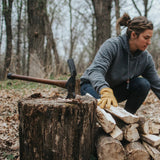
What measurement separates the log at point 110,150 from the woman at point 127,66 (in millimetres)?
647

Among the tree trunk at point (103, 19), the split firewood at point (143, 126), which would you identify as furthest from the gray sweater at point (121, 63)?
the tree trunk at point (103, 19)

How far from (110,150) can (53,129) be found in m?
0.58

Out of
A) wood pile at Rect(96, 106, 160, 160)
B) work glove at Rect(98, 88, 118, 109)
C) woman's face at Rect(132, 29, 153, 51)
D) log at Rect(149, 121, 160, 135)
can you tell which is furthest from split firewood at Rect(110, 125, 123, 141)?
woman's face at Rect(132, 29, 153, 51)

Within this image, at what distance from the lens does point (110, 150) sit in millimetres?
1620

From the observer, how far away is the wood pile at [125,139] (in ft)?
5.33

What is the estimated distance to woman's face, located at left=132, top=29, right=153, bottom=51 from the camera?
2.35 meters

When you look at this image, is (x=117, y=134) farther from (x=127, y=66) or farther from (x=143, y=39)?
(x=143, y=39)

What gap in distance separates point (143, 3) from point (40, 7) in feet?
24.3

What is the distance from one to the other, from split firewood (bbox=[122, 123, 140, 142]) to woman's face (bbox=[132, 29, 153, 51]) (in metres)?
1.17

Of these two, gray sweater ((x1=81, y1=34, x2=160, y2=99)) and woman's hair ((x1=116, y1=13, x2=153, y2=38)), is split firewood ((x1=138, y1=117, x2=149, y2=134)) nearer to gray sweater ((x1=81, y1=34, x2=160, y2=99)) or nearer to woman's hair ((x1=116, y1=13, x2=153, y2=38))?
gray sweater ((x1=81, y1=34, x2=160, y2=99))

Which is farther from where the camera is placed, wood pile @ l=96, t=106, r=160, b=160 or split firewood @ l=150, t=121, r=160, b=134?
split firewood @ l=150, t=121, r=160, b=134

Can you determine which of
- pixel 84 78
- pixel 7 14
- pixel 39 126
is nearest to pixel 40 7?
pixel 7 14

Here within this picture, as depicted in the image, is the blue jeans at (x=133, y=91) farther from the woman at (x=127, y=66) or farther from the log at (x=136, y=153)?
the log at (x=136, y=153)

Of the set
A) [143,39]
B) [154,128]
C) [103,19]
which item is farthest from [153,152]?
[103,19]
